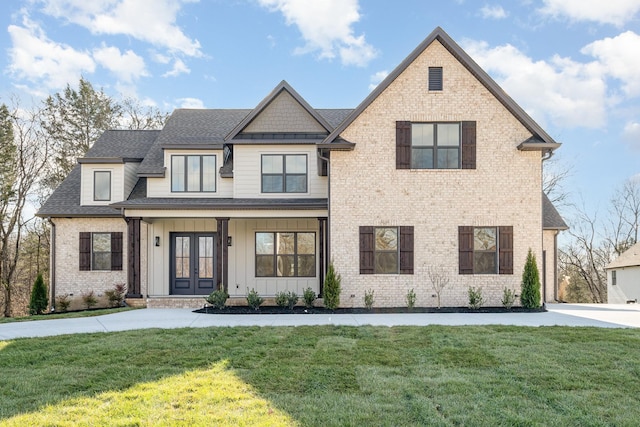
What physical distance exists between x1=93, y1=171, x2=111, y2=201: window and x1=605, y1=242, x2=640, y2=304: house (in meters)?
25.3

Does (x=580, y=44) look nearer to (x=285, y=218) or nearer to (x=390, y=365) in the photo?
(x=285, y=218)

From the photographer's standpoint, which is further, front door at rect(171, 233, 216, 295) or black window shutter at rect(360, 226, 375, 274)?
front door at rect(171, 233, 216, 295)

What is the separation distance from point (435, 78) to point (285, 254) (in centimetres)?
779

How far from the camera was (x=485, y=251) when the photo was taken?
1384 cm

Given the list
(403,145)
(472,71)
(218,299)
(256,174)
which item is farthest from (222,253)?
(472,71)

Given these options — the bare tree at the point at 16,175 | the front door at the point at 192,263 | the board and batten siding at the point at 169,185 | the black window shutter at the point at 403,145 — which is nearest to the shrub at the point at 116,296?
the front door at the point at 192,263

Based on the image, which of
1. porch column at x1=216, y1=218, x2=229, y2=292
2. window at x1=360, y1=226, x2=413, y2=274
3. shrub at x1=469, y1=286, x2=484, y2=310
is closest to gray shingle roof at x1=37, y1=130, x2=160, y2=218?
porch column at x1=216, y1=218, x2=229, y2=292

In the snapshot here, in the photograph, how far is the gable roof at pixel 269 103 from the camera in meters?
15.9

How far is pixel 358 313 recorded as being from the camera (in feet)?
43.0

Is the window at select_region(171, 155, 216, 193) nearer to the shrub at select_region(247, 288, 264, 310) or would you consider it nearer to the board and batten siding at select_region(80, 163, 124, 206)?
the board and batten siding at select_region(80, 163, 124, 206)

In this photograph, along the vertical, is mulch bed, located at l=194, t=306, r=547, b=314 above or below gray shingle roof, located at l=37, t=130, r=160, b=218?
below

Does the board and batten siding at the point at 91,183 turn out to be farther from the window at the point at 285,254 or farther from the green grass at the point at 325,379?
the green grass at the point at 325,379

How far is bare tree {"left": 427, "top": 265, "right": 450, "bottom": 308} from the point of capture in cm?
1370

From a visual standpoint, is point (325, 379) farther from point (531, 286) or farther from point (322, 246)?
point (322, 246)
